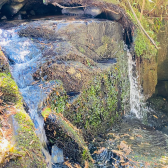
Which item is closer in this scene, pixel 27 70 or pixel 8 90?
pixel 8 90

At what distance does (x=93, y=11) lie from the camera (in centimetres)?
579

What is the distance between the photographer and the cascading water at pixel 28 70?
122 inches

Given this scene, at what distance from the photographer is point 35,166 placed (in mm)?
2215

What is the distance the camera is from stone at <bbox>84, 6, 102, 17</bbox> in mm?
5730

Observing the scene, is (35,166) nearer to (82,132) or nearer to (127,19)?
(82,132)

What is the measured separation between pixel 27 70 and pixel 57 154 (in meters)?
1.71

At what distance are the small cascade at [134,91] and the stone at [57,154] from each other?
3.43m

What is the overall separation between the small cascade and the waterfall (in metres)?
3.20

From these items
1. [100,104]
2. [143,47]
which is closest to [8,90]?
[100,104]

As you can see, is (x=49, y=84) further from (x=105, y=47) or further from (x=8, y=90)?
(x=105, y=47)

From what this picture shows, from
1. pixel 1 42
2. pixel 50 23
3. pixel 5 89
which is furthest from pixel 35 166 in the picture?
pixel 50 23

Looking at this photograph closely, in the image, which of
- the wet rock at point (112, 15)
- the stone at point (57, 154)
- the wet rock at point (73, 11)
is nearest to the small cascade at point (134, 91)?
the wet rock at point (112, 15)

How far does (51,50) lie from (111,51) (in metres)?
1.99

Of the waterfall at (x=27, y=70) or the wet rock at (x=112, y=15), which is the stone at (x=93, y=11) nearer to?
the wet rock at (x=112, y=15)
